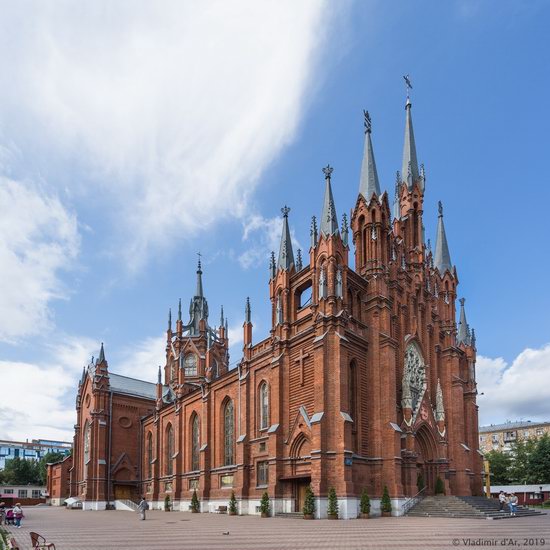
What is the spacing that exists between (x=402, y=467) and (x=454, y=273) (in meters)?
22.2

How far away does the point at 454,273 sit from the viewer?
178ft

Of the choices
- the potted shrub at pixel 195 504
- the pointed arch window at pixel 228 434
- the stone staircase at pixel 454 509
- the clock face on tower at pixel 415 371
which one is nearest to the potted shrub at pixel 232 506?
the pointed arch window at pixel 228 434

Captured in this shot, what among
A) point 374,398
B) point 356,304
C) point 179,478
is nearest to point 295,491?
point 374,398

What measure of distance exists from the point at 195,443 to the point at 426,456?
24519mm

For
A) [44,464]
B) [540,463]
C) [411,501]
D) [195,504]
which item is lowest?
[44,464]

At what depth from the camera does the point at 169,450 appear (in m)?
64.1

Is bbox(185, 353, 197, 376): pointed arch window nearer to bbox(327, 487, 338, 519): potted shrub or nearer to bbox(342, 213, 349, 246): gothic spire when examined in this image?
bbox(342, 213, 349, 246): gothic spire

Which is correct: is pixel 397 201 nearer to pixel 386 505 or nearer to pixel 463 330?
pixel 463 330

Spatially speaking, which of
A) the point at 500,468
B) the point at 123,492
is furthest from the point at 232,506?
the point at 500,468

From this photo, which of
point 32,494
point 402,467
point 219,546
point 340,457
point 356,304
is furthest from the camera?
point 32,494

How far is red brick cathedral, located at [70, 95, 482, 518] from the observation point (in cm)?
3709

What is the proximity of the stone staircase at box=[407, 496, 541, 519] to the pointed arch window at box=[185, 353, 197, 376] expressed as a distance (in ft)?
153

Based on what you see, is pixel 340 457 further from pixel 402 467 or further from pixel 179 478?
pixel 179 478

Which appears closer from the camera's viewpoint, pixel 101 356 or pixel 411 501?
pixel 411 501
